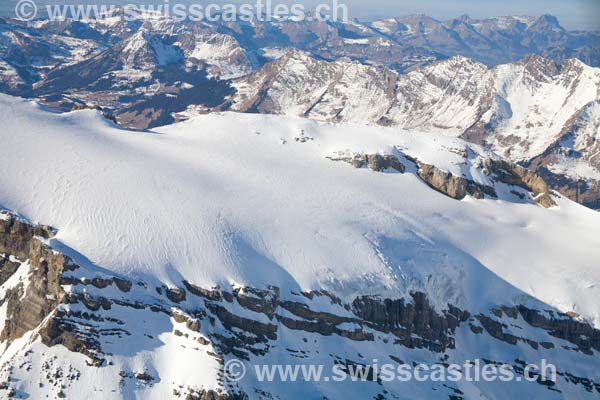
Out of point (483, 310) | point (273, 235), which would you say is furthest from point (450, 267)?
point (273, 235)

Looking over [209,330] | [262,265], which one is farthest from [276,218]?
[209,330]

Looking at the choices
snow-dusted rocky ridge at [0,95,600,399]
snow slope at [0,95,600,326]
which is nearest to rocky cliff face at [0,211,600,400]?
snow-dusted rocky ridge at [0,95,600,399]

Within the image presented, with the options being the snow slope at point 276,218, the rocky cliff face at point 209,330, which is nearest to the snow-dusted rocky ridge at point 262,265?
the rocky cliff face at point 209,330

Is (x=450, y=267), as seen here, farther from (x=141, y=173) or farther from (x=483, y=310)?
(x=141, y=173)

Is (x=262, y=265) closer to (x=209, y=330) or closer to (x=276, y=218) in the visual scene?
(x=276, y=218)

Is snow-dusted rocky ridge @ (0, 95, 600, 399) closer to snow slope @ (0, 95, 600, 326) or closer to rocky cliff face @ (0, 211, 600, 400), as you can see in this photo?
rocky cliff face @ (0, 211, 600, 400)
